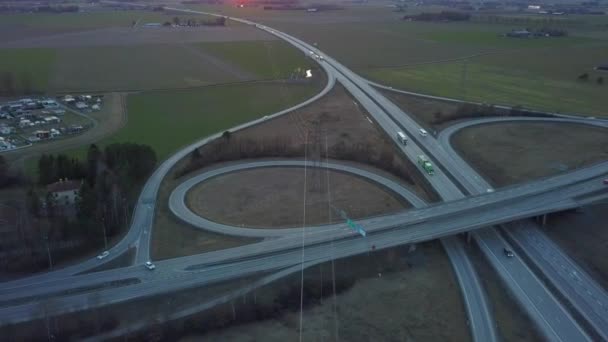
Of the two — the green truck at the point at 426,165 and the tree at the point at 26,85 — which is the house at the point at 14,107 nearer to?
the tree at the point at 26,85

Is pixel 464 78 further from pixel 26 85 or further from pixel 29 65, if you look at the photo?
pixel 29 65

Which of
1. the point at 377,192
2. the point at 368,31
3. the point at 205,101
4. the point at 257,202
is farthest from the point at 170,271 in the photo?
the point at 368,31

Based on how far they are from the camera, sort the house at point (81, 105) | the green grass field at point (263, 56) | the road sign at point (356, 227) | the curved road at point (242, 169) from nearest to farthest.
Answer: the road sign at point (356, 227), the curved road at point (242, 169), the house at point (81, 105), the green grass field at point (263, 56)

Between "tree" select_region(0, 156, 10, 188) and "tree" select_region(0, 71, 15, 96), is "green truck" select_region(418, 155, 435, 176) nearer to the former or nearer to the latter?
"tree" select_region(0, 156, 10, 188)

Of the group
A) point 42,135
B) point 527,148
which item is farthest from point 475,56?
point 42,135

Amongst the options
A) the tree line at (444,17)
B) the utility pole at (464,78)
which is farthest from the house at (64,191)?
the tree line at (444,17)
